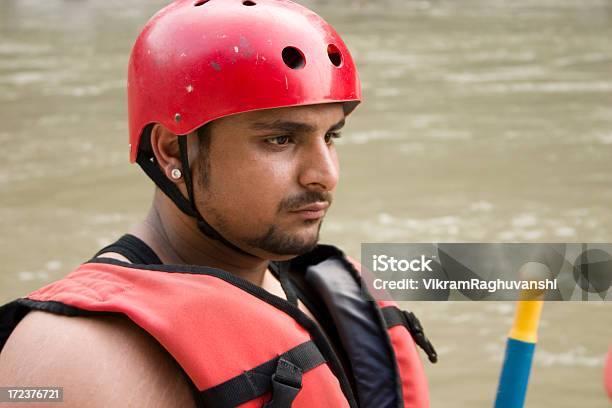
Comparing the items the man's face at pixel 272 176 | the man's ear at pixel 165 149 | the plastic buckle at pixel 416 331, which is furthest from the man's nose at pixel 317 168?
the plastic buckle at pixel 416 331

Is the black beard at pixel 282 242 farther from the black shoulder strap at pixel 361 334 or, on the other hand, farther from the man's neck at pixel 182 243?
the black shoulder strap at pixel 361 334

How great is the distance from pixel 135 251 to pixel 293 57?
1.80 feet

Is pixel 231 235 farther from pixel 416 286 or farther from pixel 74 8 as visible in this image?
pixel 74 8

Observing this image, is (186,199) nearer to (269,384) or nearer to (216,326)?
(216,326)

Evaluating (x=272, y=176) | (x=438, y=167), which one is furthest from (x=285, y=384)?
(x=438, y=167)

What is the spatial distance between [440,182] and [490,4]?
48.5 ft

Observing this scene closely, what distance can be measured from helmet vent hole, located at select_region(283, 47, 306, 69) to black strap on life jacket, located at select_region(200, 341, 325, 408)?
2.03 feet

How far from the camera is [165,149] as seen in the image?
2244 mm

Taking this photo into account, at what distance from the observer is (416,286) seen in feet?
7.50

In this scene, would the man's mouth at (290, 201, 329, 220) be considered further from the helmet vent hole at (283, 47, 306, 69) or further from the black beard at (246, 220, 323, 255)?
the helmet vent hole at (283, 47, 306, 69)

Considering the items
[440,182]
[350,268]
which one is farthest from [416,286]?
[440,182]

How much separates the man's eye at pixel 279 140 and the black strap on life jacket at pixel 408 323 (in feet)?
2.08

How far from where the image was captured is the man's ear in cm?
219

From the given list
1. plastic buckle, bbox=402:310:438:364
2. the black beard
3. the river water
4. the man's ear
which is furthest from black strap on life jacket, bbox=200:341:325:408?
the river water
